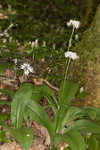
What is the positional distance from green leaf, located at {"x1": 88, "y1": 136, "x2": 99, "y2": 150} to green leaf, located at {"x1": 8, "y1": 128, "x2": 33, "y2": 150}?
0.79 meters

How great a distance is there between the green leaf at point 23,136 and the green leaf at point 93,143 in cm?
79

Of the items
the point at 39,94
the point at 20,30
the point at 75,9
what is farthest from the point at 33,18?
the point at 39,94

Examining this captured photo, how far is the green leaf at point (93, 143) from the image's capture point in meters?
2.90

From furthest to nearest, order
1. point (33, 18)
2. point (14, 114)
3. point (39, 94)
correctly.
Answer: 1. point (33, 18)
2. point (39, 94)
3. point (14, 114)

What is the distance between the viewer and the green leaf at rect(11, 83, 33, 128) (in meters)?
2.75

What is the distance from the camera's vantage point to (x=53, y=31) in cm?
586

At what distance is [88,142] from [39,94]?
2.62 feet

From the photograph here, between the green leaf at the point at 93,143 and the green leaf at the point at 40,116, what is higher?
the green leaf at the point at 40,116

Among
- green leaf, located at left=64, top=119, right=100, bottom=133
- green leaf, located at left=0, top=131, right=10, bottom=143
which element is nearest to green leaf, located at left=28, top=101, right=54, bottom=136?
green leaf, located at left=64, top=119, right=100, bottom=133

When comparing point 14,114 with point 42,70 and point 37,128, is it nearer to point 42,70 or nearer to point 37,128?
point 37,128

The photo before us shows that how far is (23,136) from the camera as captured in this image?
2482 millimetres

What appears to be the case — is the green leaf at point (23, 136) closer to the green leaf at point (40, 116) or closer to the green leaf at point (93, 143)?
the green leaf at point (40, 116)

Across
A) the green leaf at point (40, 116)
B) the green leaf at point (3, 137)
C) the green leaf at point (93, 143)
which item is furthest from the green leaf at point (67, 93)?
the green leaf at point (3, 137)

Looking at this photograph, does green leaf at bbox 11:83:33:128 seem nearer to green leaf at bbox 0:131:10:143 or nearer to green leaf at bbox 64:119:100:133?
green leaf at bbox 0:131:10:143
